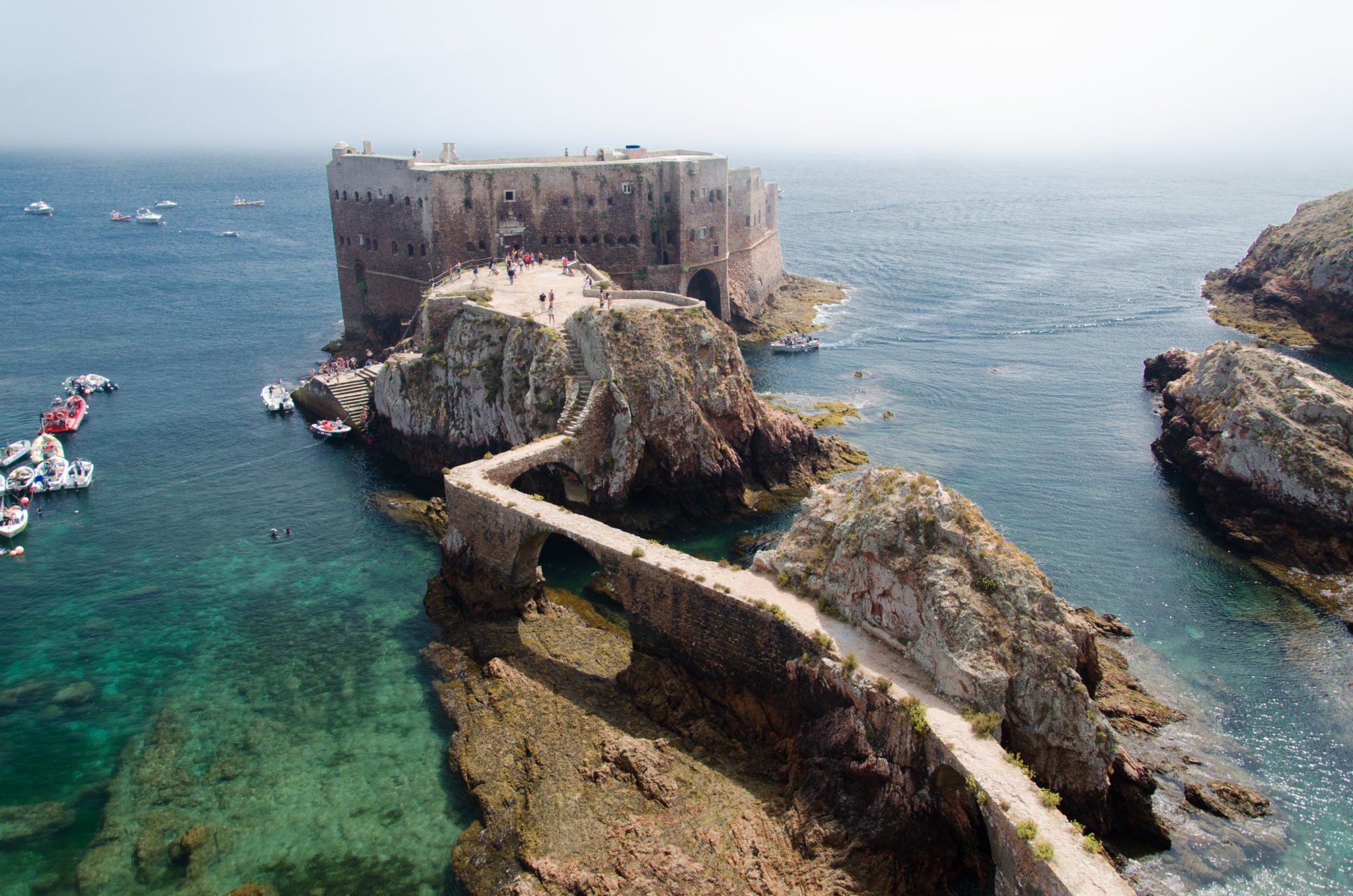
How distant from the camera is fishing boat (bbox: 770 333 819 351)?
81062mm

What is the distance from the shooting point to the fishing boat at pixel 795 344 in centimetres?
8106

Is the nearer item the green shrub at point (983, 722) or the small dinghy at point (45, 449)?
the green shrub at point (983, 722)

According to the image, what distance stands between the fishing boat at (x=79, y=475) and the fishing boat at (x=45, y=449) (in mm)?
2174

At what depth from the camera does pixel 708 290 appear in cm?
8306

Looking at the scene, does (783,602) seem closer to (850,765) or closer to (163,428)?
(850,765)

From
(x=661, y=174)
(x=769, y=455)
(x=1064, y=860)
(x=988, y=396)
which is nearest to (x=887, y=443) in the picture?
(x=769, y=455)

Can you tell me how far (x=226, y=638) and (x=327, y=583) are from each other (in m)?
5.36

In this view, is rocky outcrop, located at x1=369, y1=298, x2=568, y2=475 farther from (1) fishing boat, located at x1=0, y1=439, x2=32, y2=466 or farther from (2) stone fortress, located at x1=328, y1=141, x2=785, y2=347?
(1) fishing boat, located at x1=0, y1=439, x2=32, y2=466

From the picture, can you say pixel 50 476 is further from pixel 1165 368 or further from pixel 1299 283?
pixel 1299 283

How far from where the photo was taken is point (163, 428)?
2473 inches

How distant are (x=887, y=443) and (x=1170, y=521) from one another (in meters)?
16.5

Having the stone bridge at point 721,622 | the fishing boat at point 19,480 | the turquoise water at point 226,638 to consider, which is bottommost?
the turquoise water at point 226,638

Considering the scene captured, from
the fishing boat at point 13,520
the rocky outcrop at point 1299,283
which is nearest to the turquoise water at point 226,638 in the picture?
the fishing boat at point 13,520

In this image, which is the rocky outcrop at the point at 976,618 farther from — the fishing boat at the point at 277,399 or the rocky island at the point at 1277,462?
the fishing boat at the point at 277,399
